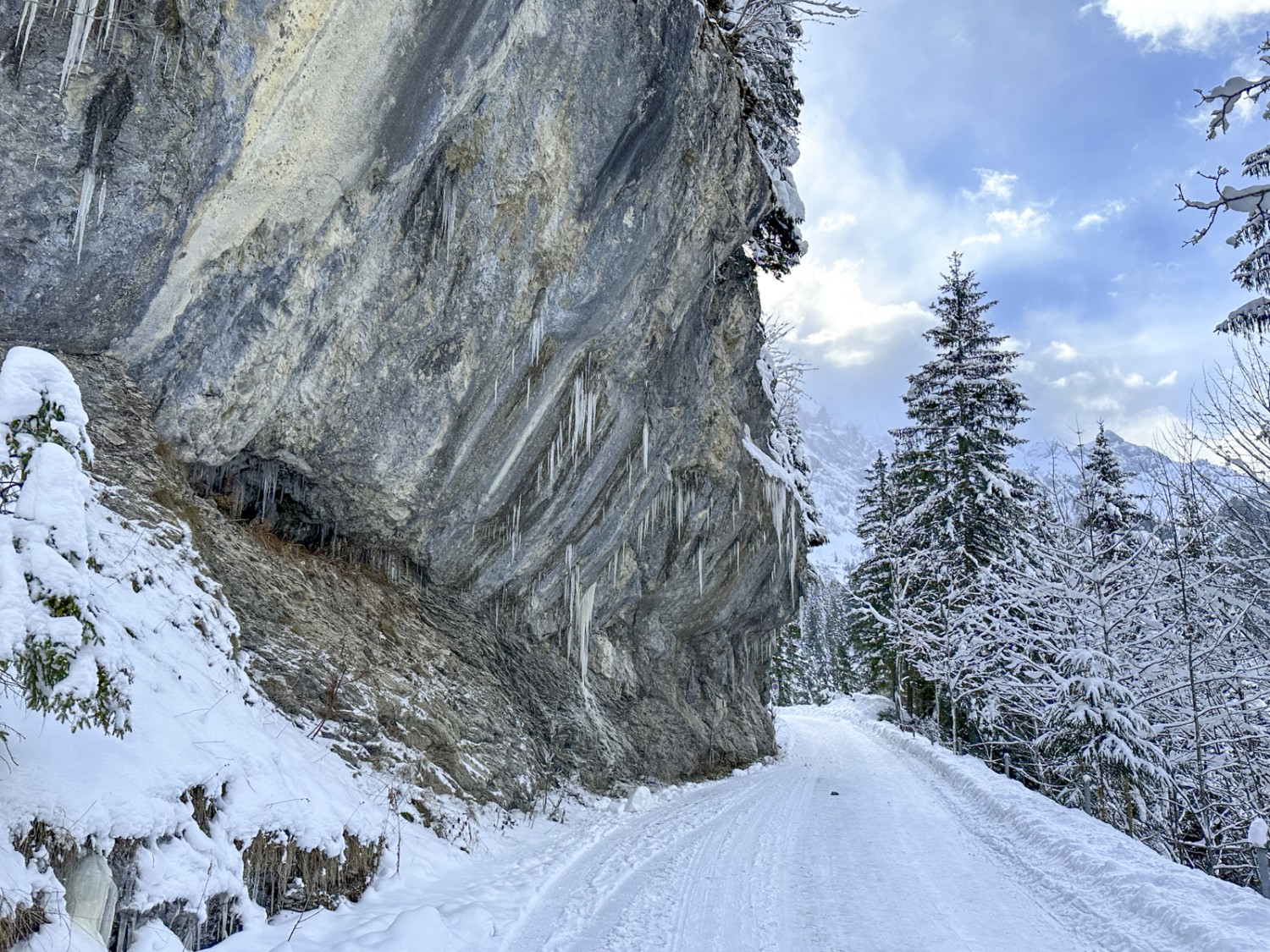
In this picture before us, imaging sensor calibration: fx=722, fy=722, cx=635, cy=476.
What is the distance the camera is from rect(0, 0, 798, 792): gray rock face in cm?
677

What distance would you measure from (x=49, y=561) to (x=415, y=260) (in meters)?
6.23

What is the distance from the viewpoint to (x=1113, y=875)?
253 inches

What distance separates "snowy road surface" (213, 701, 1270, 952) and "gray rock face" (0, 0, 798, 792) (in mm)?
3613

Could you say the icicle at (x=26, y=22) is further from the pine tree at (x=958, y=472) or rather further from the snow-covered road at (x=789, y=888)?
the pine tree at (x=958, y=472)

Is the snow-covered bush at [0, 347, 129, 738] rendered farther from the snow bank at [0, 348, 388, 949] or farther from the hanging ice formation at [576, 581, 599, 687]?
the hanging ice formation at [576, 581, 599, 687]

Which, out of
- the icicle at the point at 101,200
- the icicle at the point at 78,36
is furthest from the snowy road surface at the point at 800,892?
the icicle at the point at 78,36

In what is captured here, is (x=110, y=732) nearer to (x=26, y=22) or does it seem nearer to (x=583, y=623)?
(x=26, y=22)

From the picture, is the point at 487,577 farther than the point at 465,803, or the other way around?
the point at 487,577

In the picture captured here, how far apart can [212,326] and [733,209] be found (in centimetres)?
794

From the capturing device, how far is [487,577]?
11.6 metres

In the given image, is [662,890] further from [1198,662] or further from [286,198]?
[1198,662]

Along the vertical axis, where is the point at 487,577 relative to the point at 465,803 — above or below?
above

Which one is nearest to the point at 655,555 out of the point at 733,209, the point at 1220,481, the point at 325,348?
the point at 733,209

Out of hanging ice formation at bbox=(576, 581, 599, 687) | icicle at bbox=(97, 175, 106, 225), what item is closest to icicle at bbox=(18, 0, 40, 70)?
icicle at bbox=(97, 175, 106, 225)
